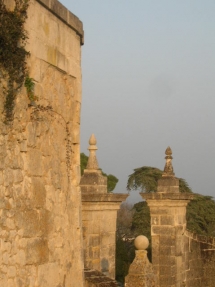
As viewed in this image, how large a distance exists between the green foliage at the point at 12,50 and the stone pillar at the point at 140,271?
4176 millimetres

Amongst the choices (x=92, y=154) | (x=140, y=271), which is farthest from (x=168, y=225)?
(x=140, y=271)

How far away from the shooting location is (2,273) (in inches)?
212

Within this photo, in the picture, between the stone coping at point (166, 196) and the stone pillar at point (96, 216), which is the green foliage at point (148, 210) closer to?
the stone coping at point (166, 196)

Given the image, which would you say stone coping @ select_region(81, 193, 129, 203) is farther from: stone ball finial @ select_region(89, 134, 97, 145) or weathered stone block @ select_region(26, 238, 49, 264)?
weathered stone block @ select_region(26, 238, 49, 264)

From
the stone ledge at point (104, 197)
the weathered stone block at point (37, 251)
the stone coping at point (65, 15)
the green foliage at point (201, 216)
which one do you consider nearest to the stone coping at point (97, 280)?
the weathered stone block at point (37, 251)

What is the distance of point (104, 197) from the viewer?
10695 mm

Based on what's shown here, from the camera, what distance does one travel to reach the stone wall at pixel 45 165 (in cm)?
551

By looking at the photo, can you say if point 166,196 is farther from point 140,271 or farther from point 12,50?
point 12,50

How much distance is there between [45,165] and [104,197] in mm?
4634

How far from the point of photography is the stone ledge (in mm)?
10633

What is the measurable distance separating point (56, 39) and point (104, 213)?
16.1 ft

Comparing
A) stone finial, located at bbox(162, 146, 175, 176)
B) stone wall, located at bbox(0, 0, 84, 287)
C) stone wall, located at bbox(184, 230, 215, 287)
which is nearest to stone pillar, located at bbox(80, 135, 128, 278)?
stone finial, located at bbox(162, 146, 175, 176)

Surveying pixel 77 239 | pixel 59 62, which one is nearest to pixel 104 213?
pixel 77 239

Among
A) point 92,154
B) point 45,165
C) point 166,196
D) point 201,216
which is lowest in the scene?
point 45,165
